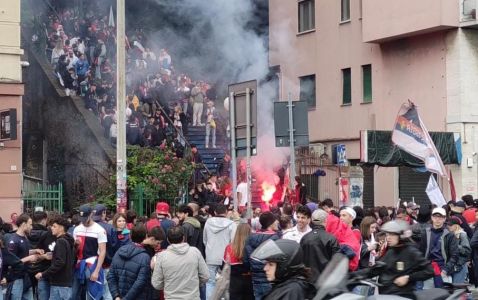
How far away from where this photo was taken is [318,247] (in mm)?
11656

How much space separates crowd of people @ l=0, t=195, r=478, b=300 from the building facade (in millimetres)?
12410

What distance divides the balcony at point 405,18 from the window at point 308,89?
12.4 feet

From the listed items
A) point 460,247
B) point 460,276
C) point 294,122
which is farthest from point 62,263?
point 460,276

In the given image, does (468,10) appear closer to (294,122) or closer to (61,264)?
(294,122)

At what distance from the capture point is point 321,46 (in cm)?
3366

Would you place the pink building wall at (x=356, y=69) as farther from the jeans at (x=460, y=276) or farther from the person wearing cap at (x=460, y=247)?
the person wearing cap at (x=460, y=247)

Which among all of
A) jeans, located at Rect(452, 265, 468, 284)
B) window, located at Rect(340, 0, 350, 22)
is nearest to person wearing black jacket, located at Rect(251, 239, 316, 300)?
jeans, located at Rect(452, 265, 468, 284)

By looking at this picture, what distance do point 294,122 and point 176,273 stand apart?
5982 millimetres

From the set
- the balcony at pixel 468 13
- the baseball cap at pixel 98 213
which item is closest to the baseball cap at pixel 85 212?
the baseball cap at pixel 98 213

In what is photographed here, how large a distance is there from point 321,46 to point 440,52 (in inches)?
211

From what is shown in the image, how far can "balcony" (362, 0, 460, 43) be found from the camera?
92.7ft

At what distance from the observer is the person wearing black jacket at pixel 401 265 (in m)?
9.81

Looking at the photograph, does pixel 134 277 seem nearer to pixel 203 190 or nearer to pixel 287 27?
pixel 203 190

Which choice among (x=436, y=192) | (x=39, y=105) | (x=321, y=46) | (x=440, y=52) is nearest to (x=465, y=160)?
(x=440, y=52)
